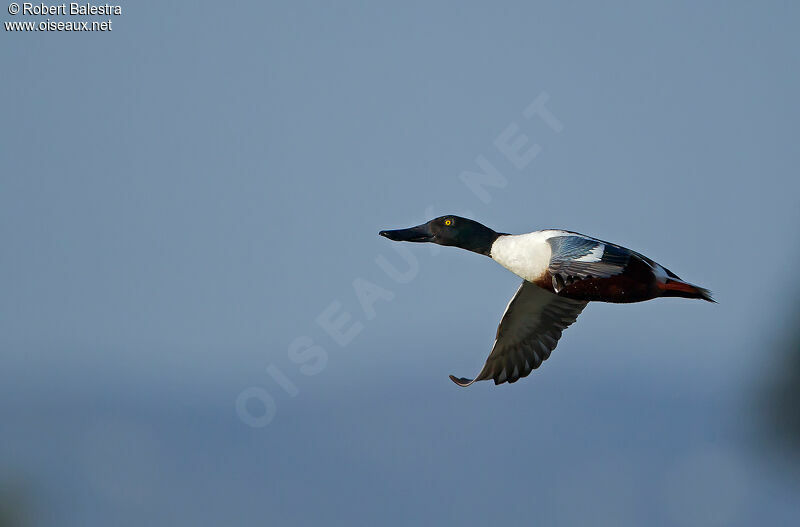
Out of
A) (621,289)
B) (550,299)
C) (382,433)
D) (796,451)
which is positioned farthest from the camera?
(382,433)

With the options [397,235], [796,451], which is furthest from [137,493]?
[397,235]

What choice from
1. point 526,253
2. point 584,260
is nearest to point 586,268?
point 584,260

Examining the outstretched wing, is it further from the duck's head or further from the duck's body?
the duck's head

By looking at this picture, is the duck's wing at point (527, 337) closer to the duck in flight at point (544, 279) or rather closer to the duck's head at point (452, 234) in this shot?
the duck in flight at point (544, 279)

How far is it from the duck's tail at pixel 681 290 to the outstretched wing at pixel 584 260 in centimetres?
42

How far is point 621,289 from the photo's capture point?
430 inches

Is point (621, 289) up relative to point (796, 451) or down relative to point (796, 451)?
up

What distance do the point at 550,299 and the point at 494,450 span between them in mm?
175385

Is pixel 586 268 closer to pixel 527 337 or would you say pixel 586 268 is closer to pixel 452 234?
pixel 452 234

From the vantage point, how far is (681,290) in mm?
10898

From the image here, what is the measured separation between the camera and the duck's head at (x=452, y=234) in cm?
1208

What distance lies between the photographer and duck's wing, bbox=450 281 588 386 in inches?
490

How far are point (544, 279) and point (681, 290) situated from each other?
119 cm

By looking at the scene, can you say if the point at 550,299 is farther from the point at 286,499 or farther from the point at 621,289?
the point at 286,499
